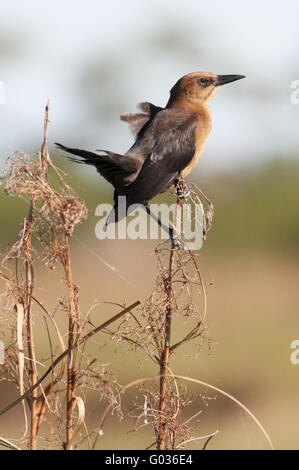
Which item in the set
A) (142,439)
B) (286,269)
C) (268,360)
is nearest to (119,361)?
(268,360)

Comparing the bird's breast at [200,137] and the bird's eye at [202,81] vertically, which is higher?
the bird's eye at [202,81]

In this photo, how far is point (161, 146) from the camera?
4051 millimetres

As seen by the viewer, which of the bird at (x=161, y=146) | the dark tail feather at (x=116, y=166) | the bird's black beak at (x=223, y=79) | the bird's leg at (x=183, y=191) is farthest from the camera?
the bird's black beak at (x=223, y=79)

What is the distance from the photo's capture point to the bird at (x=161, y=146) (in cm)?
375

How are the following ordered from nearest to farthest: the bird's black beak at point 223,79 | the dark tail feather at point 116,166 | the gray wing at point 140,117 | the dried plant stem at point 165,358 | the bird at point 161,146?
1. the dried plant stem at point 165,358
2. the dark tail feather at point 116,166
3. the bird at point 161,146
4. the gray wing at point 140,117
5. the bird's black beak at point 223,79

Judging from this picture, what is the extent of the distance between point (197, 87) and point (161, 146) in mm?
602

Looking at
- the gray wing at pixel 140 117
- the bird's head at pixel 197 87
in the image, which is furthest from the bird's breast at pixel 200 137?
the gray wing at pixel 140 117

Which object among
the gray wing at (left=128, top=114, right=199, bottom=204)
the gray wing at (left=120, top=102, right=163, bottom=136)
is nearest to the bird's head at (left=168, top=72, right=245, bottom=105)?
the gray wing at (left=120, top=102, right=163, bottom=136)

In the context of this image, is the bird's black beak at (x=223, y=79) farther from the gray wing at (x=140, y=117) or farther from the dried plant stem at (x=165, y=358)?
the dried plant stem at (x=165, y=358)

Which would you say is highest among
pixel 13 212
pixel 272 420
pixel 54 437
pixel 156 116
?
pixel 13 212

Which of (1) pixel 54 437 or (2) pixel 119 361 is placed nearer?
(1) pixel 54 437

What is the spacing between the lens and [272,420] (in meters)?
7.07

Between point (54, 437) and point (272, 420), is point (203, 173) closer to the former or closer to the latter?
point (272, 420)

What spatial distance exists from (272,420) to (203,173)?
627cm
